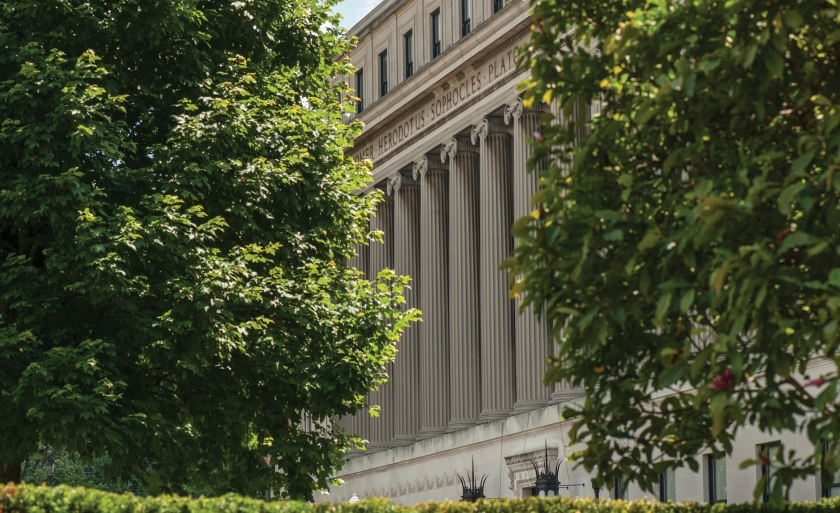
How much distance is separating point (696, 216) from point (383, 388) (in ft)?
182

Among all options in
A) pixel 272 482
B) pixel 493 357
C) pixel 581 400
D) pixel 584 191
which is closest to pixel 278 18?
pixel 272 482

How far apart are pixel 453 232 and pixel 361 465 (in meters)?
15.2

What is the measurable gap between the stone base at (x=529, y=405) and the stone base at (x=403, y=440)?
11317 mm

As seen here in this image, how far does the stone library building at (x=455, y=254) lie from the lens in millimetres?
52250

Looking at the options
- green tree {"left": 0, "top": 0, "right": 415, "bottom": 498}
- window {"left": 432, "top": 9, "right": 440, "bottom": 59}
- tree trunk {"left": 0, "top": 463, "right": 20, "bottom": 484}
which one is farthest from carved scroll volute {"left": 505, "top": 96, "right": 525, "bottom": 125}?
tree trunk {"left": 0, "top": 463, "right": 20, "bottom": 484}

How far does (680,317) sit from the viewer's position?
1311 centimetres

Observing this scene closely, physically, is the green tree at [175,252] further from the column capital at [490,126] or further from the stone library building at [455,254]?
the column capital at [490,126]

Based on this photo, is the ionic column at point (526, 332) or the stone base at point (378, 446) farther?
the stone base at point (378, 446)

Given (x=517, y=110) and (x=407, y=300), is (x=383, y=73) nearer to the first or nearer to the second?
(x=407, y=300)

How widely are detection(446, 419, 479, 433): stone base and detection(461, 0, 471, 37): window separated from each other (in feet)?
56.2

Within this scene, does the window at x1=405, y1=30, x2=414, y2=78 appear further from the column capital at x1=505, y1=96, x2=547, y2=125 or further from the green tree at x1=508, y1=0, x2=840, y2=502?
the green tree at x1=508, y1=0, x2=840, y2=502

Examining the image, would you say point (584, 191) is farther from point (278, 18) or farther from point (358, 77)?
point (358, 77)

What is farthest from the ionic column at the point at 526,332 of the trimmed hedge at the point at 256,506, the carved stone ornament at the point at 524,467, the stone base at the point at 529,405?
the trimmed hedge at the point at 256,506

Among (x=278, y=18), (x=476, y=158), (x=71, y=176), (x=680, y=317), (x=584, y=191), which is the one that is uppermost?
(x=476, y=158)
